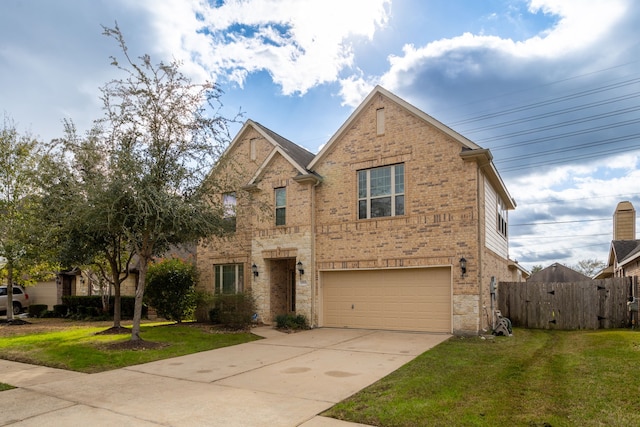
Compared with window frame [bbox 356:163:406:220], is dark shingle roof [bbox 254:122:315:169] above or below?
above

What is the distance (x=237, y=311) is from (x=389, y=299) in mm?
5314

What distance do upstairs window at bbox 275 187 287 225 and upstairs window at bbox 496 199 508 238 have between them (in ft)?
28.0

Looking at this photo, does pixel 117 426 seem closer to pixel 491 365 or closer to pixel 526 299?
pixel 491 365

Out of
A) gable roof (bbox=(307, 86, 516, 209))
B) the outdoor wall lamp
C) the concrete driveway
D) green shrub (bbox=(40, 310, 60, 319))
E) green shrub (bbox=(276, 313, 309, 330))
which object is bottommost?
green shrub (bbox=(40, 310, 60, 319))

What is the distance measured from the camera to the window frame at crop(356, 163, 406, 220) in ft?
48.9

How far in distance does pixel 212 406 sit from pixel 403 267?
30.6 feet

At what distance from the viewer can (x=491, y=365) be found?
8.87m

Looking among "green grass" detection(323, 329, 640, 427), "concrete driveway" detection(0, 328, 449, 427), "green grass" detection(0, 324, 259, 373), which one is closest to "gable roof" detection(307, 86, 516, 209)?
"green grass" detection(323, 329, 640, 427)

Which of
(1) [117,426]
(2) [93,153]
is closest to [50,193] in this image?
(2) [93,153]

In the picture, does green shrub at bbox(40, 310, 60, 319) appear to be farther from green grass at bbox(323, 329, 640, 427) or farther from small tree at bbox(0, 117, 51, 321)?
green grass at bbox(323, 329, 640, 427)

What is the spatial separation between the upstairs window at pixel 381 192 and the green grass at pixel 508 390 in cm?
569

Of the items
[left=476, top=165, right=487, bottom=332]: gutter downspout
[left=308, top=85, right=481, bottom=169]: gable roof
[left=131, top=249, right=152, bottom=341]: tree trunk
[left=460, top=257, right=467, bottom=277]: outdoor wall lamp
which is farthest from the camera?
[left=308, top=85, right=481, bottom=169]: gable roof

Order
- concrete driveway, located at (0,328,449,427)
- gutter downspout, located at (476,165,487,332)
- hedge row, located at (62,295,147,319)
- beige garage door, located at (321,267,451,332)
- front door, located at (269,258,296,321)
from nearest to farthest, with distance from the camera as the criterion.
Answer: concrete driveway, located at (0,328,449,427), gutter downspout, located at (476,165,487,332), beige garage door, located at (321,267,451,332), front door, located at (269,258,296,321), hedge row, located at (62,295,147,319)

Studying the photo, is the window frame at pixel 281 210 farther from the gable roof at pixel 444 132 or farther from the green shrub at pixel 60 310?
the green shrub at pixel 60 310
